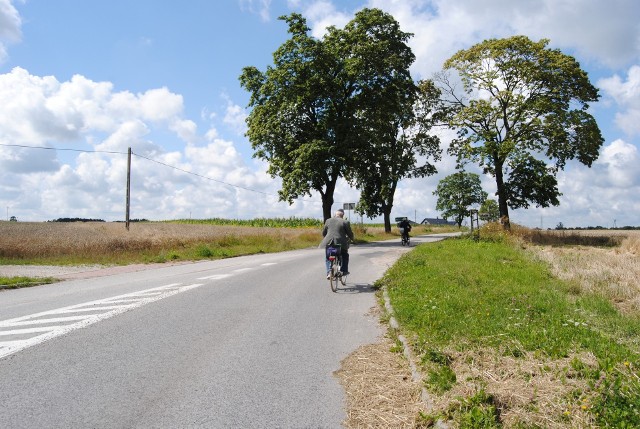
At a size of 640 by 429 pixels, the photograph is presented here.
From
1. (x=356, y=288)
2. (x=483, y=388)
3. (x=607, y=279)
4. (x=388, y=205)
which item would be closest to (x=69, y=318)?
(x=356, y=288)

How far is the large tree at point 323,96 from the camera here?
Answer: 35.5m

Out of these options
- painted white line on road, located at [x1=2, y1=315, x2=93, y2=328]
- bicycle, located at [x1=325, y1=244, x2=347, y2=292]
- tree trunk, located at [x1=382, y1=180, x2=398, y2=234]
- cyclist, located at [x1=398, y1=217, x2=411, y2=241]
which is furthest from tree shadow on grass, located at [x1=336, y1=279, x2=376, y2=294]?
tree trunk, located at [x1=382, y1=180, x2=398, y2=234]

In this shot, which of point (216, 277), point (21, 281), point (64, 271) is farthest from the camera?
point (64, 271)

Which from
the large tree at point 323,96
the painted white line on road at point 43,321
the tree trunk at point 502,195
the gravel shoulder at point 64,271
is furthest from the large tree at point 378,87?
the painted white line on road at point 43,321

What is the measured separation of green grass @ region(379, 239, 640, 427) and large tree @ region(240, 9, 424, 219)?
2283 cm

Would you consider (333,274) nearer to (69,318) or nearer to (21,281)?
(69,318)

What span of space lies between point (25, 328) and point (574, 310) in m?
9.08

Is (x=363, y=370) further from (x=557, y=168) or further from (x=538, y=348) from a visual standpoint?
(x=557, y=168)

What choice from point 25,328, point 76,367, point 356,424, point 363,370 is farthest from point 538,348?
point 25,328

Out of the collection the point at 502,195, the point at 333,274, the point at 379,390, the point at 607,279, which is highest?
the point at 502,195

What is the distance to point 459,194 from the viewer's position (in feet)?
327

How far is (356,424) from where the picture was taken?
4.70 m

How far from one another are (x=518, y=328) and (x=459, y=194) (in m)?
96.1

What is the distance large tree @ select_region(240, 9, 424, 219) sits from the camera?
35.5 meters
